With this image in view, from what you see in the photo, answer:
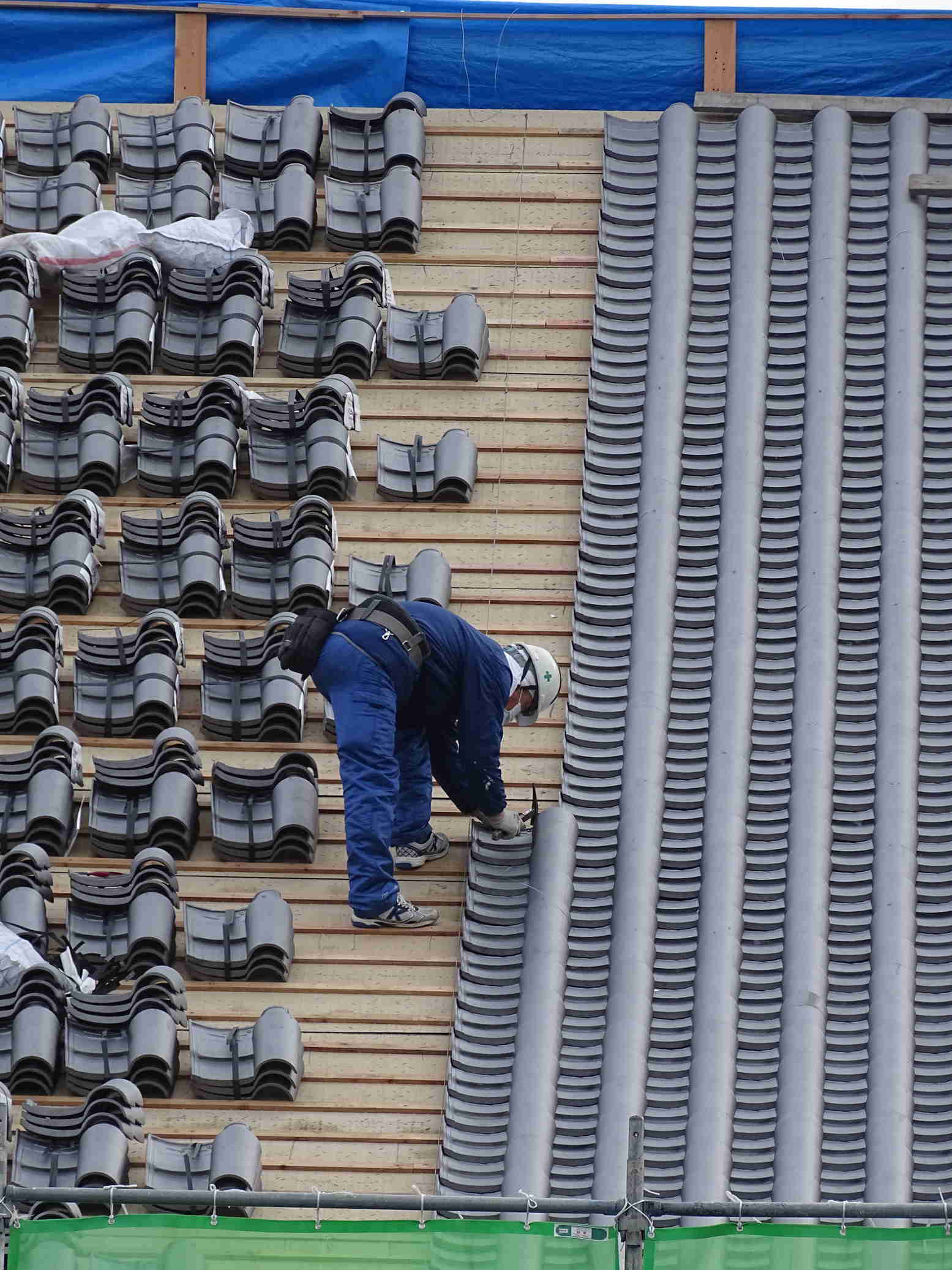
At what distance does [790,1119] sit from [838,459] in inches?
117

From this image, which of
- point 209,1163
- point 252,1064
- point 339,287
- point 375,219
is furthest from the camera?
point 375,219

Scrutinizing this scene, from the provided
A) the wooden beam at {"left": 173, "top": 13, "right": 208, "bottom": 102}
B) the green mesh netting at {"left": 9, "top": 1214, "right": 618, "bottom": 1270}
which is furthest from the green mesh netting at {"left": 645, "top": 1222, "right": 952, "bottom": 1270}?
the wooden beam at {"left": 173, "top": 13, "right": 208, "bottom": 102}

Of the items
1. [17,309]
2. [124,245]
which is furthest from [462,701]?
[124,245]

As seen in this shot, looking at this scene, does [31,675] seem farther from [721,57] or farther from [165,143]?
[721,57]

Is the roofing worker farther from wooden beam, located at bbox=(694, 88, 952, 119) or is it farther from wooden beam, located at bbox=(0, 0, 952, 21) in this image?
wooden beam, located at bbox=(0, 0, 952, 21)

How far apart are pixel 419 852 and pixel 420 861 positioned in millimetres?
45

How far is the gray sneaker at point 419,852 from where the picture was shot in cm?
874

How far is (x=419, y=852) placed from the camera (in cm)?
876

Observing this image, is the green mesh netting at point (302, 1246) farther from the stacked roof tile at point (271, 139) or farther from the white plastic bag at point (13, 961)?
the stacked roof tile at point (271, 139)

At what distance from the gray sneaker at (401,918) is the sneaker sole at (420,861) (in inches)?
7.3

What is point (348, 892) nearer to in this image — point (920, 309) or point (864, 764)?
point (864, 764)

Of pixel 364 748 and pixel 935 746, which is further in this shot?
pixel 935 746

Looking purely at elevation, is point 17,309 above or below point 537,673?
above

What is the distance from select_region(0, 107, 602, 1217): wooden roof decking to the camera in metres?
8.04
